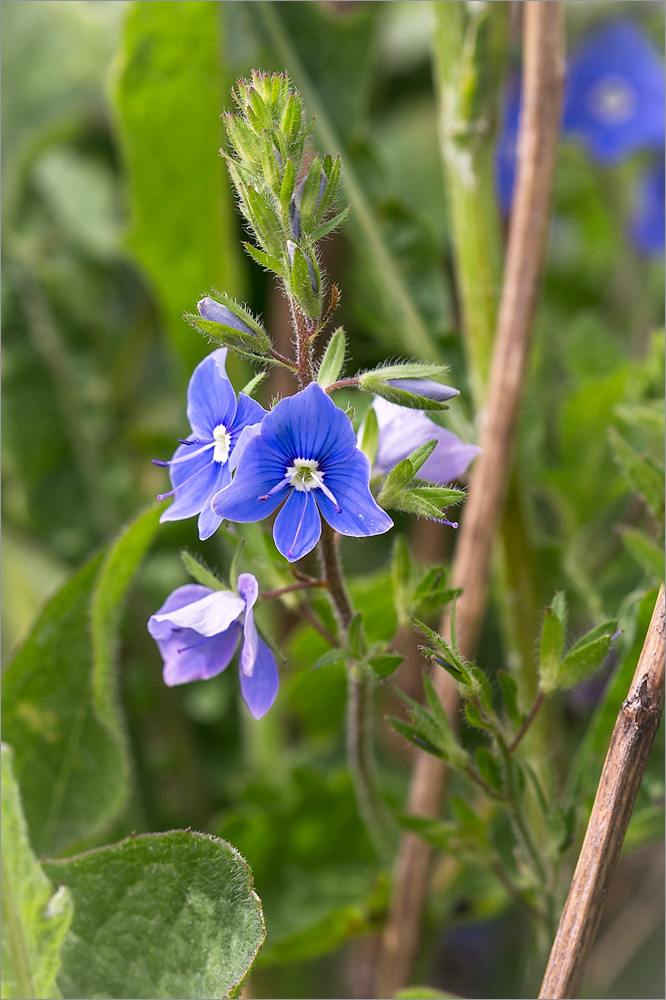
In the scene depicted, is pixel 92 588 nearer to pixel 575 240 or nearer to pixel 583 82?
pixel 583 82

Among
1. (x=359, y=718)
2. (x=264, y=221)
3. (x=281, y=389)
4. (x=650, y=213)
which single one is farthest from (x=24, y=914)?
(x=650, y=213)

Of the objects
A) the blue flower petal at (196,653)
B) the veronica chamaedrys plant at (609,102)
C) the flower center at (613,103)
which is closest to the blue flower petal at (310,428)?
the blue flower petal at (196,653)

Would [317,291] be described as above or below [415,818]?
above

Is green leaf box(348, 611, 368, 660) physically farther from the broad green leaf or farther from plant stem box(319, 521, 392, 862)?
the broad green leaf

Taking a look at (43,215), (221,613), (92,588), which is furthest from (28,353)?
(221,613)

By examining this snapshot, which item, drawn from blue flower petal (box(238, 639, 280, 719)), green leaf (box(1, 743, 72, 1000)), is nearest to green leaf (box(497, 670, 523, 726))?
blue flower petal (box(238, 639, 280, 719))

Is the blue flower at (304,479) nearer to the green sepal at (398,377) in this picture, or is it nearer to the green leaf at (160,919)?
the green sepal at (398,377)

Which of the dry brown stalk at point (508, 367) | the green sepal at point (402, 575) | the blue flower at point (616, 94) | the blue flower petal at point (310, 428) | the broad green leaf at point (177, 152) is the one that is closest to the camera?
the blue flower petal at point (310, 428)
